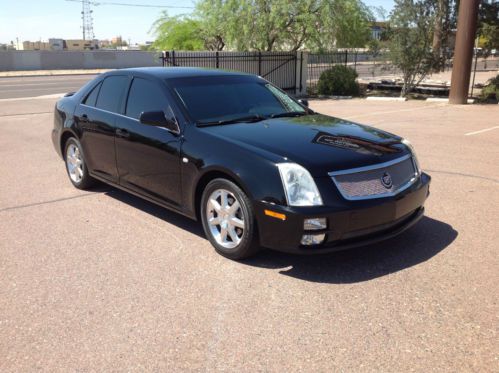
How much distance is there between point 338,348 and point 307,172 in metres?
Result: 1.38

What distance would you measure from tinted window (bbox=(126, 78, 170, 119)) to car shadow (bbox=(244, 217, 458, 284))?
1.87 metres

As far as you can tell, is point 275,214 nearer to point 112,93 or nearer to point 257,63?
point 112,93

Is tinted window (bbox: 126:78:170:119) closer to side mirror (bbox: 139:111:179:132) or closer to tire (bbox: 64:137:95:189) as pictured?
side mirror (bbox: 139:111:179:132)

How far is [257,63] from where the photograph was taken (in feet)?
68.6

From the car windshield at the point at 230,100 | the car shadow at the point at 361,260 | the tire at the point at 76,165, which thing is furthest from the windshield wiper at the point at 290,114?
the tire at the point at 76,165

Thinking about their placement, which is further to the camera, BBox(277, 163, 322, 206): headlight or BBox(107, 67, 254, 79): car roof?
BBox(107, 67, 254, 79): car roof

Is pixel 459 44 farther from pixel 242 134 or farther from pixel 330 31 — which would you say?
pixel 242 134

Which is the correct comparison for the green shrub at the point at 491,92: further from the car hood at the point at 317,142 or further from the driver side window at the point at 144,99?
the driver side window at the point at 144,99

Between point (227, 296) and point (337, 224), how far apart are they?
0.99 m

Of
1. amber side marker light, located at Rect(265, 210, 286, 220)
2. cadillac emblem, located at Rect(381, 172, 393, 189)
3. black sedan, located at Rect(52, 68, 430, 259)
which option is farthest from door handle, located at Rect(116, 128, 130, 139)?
cadillac emblem, located at Rect(381, 172, 393, 189)

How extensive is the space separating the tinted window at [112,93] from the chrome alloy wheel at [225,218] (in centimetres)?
195

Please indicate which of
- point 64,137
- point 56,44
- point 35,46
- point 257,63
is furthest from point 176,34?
point 35,46

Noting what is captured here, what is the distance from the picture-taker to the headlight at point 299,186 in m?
3.96

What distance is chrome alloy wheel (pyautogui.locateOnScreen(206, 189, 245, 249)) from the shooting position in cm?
436
